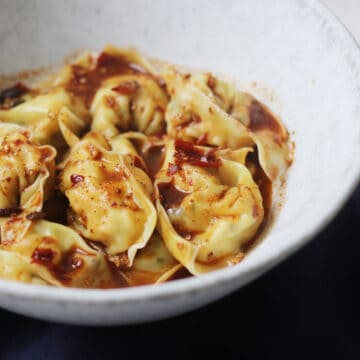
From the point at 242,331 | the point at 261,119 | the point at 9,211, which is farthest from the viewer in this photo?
the point at 261,119

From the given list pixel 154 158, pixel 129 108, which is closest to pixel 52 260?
pixel 154 158

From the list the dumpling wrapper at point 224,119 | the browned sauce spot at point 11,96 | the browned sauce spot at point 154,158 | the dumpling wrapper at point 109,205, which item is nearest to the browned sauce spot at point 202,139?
the dumpling wrapper at point 224,119

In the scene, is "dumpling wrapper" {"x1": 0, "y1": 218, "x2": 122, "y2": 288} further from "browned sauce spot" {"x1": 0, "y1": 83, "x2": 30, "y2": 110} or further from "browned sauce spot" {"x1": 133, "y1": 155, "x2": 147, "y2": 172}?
"browned sauce spot" {"x1": 0, "y1": 83, "x2": 30, "y2": 110}

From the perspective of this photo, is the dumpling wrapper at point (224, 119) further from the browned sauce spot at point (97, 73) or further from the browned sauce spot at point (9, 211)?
the browned sauce spot at point (9, 211)

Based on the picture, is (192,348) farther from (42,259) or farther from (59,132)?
(59,132)

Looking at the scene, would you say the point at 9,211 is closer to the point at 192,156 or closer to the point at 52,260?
the point at 52,260
